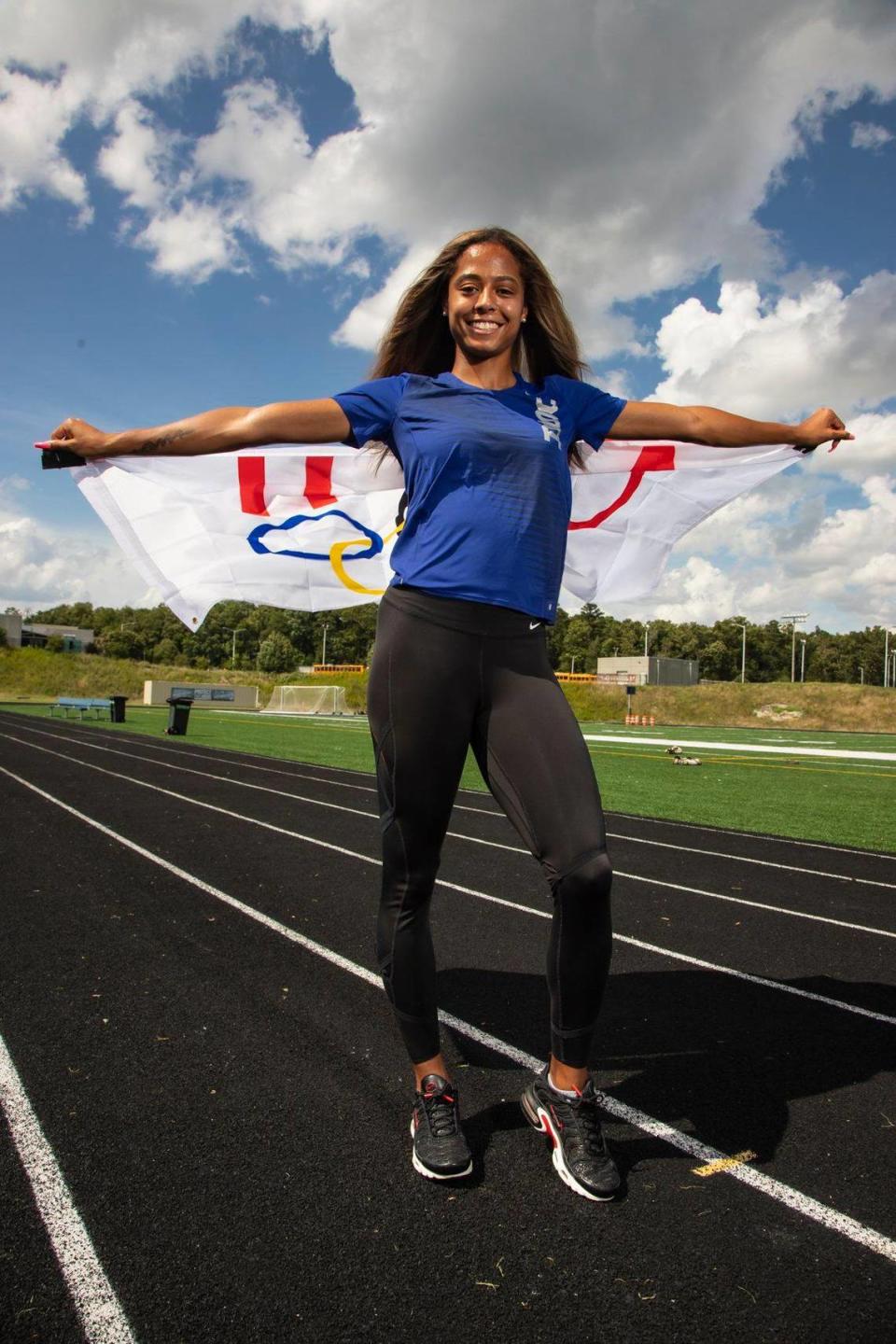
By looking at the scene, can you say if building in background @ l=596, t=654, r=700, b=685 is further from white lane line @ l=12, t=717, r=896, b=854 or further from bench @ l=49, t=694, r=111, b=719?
white lane line @ l=12, t=717, r=896, b=854

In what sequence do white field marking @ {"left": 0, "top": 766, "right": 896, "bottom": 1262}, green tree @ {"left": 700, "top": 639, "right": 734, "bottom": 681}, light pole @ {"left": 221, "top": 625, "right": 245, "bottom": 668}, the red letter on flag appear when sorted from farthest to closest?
green tree @ {"left": 700, "top": 639, "right": 734, "bottom": 681}
light pole @ {"left": 221, "top": 625, "right": 245, "bottom": 668}
the red letter on flag
white field marking @ {"left": 0, "top": 766, "right": 896, "bottom": 1262}

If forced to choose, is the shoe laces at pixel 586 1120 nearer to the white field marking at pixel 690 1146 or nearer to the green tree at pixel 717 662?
the white field marking at pixel 690 1146

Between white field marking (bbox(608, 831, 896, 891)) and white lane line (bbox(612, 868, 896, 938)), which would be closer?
white lane line (bbox(612, 868, 896, 938))

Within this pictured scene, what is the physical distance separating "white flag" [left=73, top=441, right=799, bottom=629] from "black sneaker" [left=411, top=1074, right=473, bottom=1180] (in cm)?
184

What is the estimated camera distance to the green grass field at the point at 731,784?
10484mm

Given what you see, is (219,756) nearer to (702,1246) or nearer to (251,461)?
(251,461)

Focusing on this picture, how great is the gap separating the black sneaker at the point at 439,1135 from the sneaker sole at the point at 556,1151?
0.75 feet

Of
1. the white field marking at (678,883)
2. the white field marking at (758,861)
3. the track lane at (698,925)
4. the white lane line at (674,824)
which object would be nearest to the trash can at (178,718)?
the white lane line at (674,824)

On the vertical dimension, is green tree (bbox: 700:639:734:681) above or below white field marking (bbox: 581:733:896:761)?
above

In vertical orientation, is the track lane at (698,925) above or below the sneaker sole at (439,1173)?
below

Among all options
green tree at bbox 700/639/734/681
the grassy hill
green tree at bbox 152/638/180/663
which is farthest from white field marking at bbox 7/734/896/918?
green tree at bbox 700/639/734/681

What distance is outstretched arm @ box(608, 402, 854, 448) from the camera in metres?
2.75

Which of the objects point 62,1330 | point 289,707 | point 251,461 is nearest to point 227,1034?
point 62,1330

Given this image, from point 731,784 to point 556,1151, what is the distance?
13.7m
